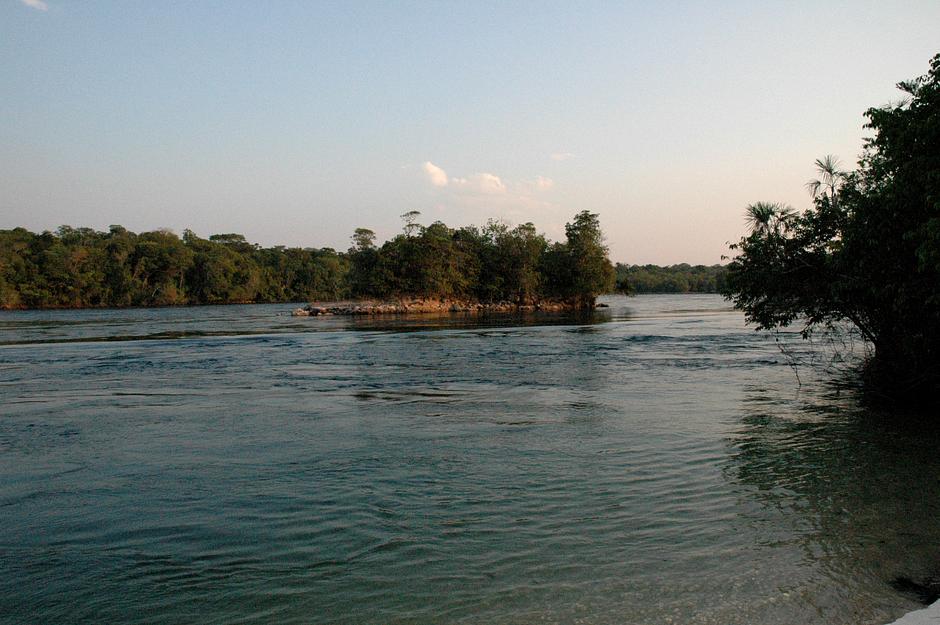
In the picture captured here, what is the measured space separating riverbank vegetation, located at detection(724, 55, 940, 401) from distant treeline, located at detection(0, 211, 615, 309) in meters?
80.9

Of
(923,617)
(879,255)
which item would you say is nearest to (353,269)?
(879,255)

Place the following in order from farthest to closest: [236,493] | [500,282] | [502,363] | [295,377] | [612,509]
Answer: [500,282], [502,363], [295,377], [236,493], [612,509]

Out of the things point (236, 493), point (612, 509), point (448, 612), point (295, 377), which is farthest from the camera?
point (295, 377)

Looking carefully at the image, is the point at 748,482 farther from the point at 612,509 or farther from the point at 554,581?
the point at 554,581

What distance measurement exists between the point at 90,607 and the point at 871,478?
9.44 meters

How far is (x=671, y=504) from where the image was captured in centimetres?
806

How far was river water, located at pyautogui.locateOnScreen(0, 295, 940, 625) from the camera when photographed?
223 inches

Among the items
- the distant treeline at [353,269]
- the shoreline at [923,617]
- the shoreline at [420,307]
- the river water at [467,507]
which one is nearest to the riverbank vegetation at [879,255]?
the river water at [467,507]

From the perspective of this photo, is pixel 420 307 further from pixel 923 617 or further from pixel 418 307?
pixel 923 617

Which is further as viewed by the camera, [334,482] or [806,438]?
[806,438]

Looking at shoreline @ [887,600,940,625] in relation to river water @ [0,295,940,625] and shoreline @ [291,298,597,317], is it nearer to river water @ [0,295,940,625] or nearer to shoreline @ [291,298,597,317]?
river water @ [0,295,940,625]

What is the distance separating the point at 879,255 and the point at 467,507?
32.4 feet

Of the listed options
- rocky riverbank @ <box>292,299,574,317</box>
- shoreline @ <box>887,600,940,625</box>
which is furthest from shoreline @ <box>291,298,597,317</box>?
shoreline @ <box>887,600,940,625</box>

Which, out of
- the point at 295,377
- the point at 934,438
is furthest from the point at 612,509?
the point at 295,377
